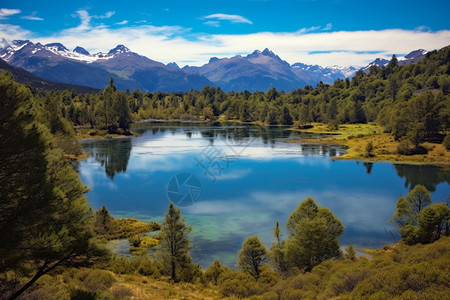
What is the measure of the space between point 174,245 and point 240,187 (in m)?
37.7

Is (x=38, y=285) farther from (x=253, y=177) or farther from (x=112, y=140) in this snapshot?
(x=112, y=140)

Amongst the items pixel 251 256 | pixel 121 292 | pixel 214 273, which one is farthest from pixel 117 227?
pixel 121 292

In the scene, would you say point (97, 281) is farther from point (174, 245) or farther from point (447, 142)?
point (447, 142)

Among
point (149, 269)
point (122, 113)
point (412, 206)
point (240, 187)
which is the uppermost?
point (122, 113)

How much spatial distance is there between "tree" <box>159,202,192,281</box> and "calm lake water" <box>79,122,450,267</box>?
4.12 m

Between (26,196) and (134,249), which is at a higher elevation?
(26,196)

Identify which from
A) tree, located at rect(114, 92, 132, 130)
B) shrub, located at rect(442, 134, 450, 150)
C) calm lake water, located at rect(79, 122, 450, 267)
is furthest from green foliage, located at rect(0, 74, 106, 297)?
tree, located at rect(114, 92, 132, 130)

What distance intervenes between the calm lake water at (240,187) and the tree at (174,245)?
4.12 m

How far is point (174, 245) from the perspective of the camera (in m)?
34.3

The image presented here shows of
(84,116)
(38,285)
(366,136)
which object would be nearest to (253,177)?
(38,285)

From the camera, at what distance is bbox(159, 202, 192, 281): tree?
33.8m

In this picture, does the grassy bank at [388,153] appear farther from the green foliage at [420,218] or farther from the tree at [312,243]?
the tree at [312,243]

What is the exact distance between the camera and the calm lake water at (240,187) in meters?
47.7

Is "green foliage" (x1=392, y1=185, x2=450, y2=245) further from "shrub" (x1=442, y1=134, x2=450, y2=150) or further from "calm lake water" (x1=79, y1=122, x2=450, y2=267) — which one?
"shrub" (x1=442, y1=134, x2=450, y2=150)
